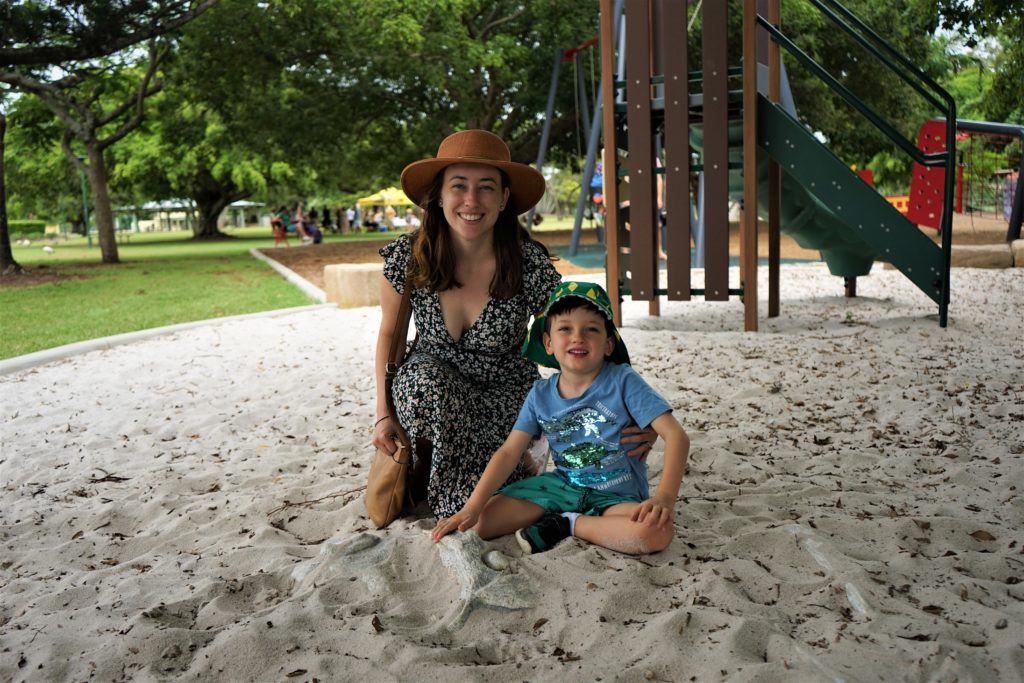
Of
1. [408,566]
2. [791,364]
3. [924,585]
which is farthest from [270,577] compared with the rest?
[791,364]

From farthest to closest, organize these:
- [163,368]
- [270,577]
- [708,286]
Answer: [708,286], [163,368], [270,577]

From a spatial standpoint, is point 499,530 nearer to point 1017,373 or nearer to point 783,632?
point 783,632

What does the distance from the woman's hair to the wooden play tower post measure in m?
4.33

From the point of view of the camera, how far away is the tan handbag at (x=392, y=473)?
3.29m

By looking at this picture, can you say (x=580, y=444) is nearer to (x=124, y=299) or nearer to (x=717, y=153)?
(x=717, y=153)

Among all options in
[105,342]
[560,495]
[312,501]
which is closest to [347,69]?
[105,342]

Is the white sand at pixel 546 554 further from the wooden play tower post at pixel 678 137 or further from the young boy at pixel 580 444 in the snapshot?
the wooden play tower post at pixel 678 137

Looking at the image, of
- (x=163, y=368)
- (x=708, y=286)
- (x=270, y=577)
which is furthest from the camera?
(x=708, y=286)

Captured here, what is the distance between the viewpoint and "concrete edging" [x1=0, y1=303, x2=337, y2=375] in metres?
7.15

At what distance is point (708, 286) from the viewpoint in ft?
24.9

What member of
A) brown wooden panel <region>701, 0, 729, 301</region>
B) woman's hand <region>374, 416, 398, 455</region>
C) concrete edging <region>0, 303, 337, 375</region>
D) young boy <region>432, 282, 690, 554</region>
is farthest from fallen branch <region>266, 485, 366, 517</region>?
brown wooden panel <region>701, 0, 729, 301</region>

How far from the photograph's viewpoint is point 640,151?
25.0 feet

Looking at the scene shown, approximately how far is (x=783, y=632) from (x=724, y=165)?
5597 mm

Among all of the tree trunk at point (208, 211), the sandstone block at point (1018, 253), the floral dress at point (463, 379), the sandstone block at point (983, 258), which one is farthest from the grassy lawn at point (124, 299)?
the tree trunk at point (208, 211)
